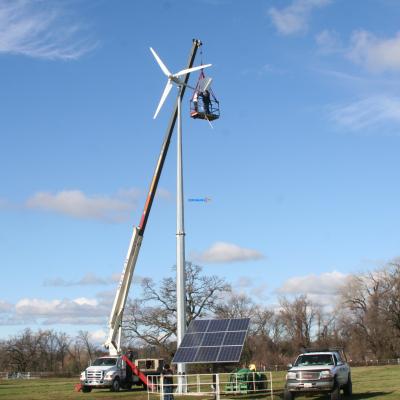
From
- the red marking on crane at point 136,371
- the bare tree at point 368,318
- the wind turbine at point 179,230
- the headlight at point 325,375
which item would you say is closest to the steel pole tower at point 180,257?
the wind turbine at point 179,230

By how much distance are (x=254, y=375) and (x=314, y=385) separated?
371cm

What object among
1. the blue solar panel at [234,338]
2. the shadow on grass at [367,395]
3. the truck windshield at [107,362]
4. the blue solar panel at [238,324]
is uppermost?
the blue solar panel at [238,324]

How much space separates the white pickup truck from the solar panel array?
6.89 metres

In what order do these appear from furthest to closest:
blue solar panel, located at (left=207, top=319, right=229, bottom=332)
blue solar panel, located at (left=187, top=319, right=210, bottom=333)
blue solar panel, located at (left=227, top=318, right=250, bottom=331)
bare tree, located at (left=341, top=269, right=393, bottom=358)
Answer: bare tree, located at (left=341, top=269, right=393, bottom=358)
blue solar panel, located at (left=187, top=319, right=210, bottom=333)
blue solar panel, located at (left=207, top=319, right=229, bottom=332)
blue solar panel, located at (left=227, top=318, right=250, bottom=331)

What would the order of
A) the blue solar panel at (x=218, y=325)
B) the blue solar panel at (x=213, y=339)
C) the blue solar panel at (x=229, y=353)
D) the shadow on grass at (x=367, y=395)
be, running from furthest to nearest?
1. the blue solar panel at (x=218, y=325)
2. the blue solar panel at (x=213, y=339)
3. the shadow on grass at (x=367, y=395)
4. the blue solar panel at (x=229, y=353)

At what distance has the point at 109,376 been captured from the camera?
33688 millimetres

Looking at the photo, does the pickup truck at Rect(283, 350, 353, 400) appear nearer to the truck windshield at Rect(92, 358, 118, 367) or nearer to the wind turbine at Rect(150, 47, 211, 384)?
the wind turbine at Rect(150, 47, 211, 384)

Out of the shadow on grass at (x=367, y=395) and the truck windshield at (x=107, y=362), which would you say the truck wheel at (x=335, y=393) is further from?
the truck windshield at (x=107, y=362)

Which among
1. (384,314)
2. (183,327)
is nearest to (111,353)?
(183,327)

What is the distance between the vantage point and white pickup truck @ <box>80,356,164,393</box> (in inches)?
1326

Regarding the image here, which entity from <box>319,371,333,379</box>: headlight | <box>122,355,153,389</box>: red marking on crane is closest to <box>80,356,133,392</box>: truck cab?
<box>122,355,153,389</box>: red marking on crane

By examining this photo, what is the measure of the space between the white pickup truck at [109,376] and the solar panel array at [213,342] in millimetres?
6889

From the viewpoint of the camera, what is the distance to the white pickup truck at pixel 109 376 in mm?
33688

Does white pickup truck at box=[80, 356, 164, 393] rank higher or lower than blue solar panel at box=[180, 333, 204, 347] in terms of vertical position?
lower
